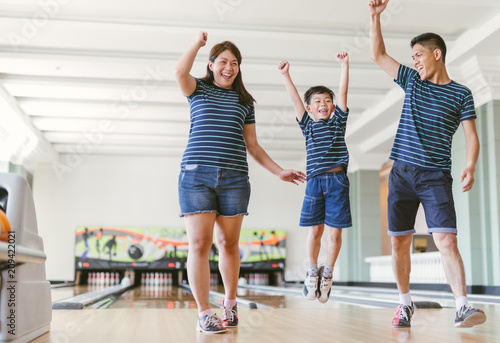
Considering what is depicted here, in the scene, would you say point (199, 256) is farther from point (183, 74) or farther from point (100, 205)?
point (100, 205)

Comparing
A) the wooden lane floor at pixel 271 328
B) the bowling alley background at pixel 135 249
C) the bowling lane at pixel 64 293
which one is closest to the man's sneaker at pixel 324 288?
the wooden lane floor at pixel 271 328

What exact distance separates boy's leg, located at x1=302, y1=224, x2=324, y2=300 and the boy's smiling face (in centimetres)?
62

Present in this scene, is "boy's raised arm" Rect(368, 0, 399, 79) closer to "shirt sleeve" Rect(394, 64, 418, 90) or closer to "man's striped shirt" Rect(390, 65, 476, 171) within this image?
"shirt sleeve" Rect(394, 64, 418, 90)

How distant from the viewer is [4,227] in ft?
6.31

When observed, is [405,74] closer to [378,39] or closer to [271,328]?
[378,39]

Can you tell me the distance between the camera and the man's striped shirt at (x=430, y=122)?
270cm

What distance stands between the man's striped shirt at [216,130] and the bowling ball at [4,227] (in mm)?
814

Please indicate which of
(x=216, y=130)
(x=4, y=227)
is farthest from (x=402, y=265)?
(x=4, y=227)

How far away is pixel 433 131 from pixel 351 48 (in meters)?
4.87

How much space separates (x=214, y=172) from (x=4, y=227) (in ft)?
2.92

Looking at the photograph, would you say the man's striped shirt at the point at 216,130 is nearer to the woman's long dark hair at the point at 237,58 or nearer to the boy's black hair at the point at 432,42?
the woman's long dark hair at the point at 237,58

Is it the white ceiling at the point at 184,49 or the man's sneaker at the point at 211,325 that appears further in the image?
the white ceiling at the point at 184,49

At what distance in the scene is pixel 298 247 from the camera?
46.8 ft

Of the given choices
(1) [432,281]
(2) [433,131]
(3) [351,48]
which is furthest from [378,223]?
(2) [433,131]
